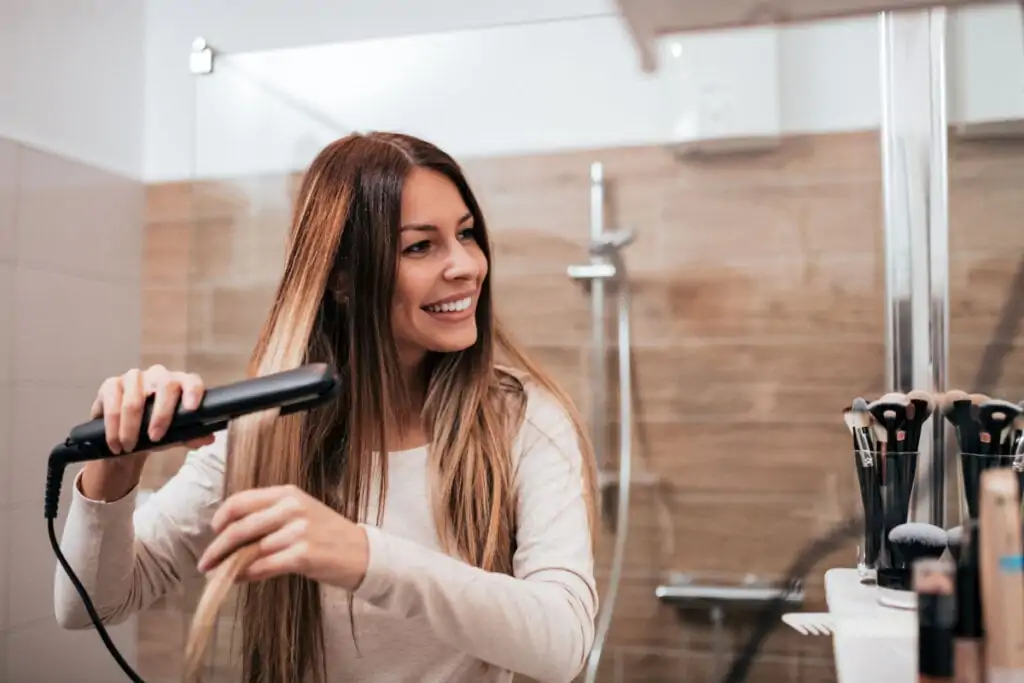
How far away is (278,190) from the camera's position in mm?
1488

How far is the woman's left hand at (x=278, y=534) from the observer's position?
0.53 m

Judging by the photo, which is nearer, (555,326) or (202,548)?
(202,548)

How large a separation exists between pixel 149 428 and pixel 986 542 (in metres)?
0.52

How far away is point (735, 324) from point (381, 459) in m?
0.62

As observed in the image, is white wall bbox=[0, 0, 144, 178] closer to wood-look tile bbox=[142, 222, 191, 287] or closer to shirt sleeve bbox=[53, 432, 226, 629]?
wood-look tile bbox=[142, 222, 191, 287]

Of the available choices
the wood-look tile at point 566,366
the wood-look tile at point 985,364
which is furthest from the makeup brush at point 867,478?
the wood-look tile at point 566,366

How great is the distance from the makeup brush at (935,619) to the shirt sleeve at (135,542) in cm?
56

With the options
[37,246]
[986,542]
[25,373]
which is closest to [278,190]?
[37,246]

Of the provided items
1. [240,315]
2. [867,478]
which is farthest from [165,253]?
[867,478]

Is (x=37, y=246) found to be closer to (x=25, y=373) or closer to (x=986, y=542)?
(x=25, y=373)

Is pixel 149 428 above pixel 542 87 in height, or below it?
below

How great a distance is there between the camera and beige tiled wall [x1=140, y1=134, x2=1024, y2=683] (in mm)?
1174

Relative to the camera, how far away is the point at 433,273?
881 millimetres

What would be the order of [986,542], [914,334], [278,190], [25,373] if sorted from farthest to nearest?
[278,190] → [25,373] → [914,334] → [986,542]
